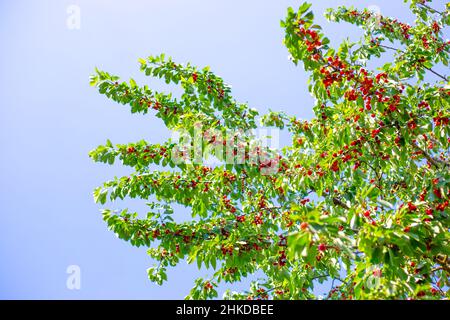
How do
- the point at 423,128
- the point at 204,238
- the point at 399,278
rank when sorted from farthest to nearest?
the point at 204,238
the point at 423,128
the point at 399,278

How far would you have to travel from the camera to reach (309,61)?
11.4 ft

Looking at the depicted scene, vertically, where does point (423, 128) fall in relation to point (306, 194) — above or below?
above

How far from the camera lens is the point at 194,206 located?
4.63 m

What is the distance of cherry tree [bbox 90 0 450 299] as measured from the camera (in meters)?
2.54

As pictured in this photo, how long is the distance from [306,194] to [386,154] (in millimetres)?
1040

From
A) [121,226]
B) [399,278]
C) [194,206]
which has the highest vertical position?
[194,206]

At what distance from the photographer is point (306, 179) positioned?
3.67 m

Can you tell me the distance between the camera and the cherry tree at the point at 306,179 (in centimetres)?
254

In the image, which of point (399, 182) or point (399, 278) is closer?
point (399, 278)
